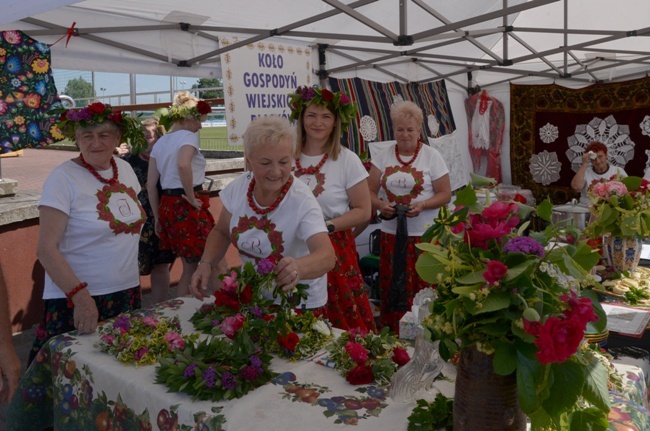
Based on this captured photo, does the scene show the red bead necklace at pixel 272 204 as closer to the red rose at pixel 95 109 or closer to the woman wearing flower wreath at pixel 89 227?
the woman wearing flower wreath at pixel 89 227

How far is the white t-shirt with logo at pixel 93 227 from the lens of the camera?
7.54ft

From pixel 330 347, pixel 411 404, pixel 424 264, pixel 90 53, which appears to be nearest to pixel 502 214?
pixel 424 264

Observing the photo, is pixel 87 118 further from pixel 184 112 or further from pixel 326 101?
pixel 184 112

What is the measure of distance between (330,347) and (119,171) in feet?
4.42

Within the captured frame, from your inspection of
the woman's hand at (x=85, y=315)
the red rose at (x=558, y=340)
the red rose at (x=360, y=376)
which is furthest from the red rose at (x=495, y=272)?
the woman's hand at (x=85, y=315)

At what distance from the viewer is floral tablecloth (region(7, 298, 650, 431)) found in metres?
1.39

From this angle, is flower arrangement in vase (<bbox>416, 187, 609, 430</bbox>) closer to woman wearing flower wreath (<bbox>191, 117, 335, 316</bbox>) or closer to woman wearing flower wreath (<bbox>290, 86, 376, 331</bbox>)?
woman wearing flower wreath (<bbox>191, 117, 335, 316</bbox>)

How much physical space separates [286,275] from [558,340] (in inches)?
38.1

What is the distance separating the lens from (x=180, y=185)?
13.9 feet

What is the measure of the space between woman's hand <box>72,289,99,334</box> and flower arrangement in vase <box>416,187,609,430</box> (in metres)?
1.39

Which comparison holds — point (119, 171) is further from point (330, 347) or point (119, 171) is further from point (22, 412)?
point (330, 347)

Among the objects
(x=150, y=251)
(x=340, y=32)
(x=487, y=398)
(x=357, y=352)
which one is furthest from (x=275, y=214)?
A: (x=340, y=32)

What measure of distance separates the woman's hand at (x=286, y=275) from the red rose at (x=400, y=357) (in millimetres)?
380

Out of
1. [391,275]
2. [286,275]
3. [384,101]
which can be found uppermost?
[384,101]
